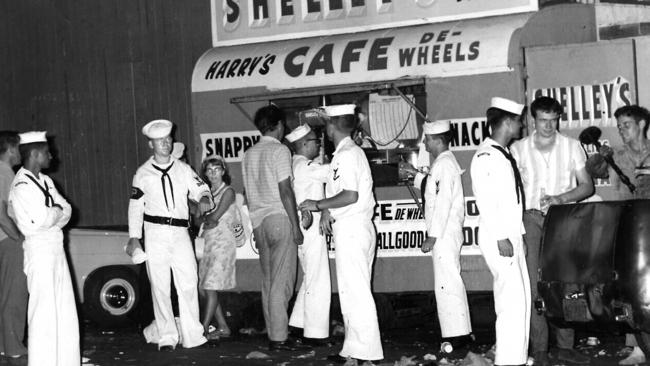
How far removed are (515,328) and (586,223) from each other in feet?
3.39

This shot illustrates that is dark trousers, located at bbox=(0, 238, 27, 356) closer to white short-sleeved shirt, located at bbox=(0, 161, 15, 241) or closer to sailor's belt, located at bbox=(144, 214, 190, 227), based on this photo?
white short-sleeved shirt, located at bbox=(0, 161, 15, 241)

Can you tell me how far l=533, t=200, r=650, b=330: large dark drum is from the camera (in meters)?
7.72

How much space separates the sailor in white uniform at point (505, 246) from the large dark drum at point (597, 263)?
263 mm

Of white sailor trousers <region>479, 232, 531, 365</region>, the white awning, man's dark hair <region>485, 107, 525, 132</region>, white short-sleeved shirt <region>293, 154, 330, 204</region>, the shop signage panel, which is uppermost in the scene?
the shop signage panel

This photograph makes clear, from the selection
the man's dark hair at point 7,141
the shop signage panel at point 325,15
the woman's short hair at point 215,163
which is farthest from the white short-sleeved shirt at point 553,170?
the man's dark hair at point 7,141

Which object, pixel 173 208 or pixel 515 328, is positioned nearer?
pixel 515 328

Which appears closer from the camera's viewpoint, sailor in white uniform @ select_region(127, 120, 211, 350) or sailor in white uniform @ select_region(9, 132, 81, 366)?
sailor in white uniform @ select_region(9, 132, 81, 366)

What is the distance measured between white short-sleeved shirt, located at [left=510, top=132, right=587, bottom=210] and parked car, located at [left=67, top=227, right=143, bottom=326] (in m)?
5.05

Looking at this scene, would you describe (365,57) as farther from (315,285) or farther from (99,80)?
(99,80)

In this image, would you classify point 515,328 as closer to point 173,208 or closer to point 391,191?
point 391,191

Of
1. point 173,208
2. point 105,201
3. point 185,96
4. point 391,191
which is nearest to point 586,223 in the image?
point 391,191

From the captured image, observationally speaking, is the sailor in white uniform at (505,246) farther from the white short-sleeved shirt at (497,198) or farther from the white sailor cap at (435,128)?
the white sailor cap at (435,128)

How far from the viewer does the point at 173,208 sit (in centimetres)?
1110

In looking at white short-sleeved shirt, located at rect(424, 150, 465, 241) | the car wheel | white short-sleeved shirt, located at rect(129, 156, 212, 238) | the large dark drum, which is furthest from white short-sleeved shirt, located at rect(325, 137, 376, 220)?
the car wheel
